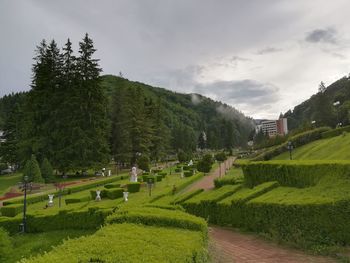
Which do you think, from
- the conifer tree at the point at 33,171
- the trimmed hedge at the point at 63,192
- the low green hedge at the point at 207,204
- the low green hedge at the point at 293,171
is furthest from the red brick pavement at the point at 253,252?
the conifer tree at the point at 33,171

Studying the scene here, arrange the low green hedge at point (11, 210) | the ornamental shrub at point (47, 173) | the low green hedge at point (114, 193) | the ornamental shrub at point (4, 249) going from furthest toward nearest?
the ornamental shrub at point (47, 173), the low green hedge at point (114, 193), the low green hedge at point (11, 210), the ornamental shrub at point (4, 249)

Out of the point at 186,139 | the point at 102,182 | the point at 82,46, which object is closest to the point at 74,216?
the point at 102,182

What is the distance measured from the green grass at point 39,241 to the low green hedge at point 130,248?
11.2 meters

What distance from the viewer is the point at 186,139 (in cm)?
10325

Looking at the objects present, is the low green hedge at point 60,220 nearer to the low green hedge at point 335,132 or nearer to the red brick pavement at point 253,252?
the red brick pavement at point 253,252

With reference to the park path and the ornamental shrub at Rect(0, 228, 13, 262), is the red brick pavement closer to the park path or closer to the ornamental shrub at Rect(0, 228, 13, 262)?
the park path

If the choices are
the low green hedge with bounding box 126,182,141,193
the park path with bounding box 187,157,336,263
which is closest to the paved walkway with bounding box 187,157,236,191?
the low green hedge with bounding box 126,182,141,193

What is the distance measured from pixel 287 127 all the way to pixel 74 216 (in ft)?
602

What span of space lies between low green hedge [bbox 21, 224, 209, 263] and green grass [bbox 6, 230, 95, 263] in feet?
36.7

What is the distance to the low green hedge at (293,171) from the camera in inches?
559

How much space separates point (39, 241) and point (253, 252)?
12.4 metres

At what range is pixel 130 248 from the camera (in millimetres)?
6227

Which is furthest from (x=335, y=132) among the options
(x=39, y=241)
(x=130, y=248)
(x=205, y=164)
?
(x=130, y=248)

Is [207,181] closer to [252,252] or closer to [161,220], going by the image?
[252,252]
